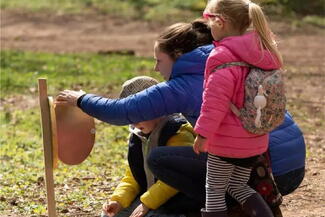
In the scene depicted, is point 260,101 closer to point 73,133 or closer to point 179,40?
point 179,40

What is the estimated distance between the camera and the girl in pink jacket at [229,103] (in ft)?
13.9

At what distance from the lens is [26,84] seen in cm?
1159

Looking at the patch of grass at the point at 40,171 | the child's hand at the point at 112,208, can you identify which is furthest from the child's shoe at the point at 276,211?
the patch of grass at the point at 40,171

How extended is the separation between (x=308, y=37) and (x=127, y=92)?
47.2 feet

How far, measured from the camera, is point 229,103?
14.0 ft

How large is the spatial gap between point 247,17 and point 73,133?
46.4 inches

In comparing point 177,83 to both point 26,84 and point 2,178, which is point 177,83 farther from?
point 26,84

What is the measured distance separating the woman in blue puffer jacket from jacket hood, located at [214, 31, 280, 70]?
342 millimetres

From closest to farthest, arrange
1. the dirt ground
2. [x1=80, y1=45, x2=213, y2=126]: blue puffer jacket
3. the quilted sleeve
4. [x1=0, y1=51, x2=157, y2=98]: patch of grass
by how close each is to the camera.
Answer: the quilted sleeve < [x1=80, y1=45, x2=213, y2=126]: blue puffer jacket < the dirt ground < [x1=0, y1=51, x2=157, y2=98]: patch of grass

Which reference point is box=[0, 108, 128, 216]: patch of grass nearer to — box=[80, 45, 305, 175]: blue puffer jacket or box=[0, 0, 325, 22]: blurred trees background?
box=[80, 45, 305, 175]: blue puffer jacket

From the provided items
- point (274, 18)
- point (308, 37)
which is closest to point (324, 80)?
point (308, 37)

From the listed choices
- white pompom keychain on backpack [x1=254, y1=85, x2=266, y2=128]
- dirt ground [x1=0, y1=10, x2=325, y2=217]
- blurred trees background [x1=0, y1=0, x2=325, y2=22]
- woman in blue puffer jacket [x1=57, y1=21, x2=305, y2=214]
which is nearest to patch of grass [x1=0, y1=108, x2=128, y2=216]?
woman in blue puffer jacket [x1=57, y1=21, x2=305, y2=214]

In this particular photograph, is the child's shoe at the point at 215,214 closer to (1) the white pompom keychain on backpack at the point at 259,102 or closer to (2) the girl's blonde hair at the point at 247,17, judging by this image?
(1) the white pompom keychain on backpack at the point at 259,102

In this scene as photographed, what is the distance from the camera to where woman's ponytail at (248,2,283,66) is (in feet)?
14.3
